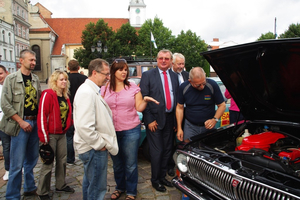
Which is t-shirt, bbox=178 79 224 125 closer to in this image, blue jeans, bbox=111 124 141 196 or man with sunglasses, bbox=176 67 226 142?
man with sunglasses, bbox=176 67 226 142

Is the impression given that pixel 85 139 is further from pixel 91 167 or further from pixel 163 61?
pixel 163 61

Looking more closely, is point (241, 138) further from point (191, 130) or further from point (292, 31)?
point (292, 31)

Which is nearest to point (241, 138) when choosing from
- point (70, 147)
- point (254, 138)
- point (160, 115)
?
point (254, 138)

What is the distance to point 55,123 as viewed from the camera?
3.09m

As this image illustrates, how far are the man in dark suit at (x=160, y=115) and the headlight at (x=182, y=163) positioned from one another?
763 millimetres

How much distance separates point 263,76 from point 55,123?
2.67 m

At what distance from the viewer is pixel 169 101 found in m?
3.49

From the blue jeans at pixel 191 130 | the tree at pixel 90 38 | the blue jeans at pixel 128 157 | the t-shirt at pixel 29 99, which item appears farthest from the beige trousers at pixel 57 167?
the tree at pixel 90 38

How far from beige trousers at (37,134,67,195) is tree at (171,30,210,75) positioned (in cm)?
3300

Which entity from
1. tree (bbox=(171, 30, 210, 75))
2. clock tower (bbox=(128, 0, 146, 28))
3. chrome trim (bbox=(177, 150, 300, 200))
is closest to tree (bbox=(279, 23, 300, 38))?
tree (bbox=(171, 30, 210, 75))

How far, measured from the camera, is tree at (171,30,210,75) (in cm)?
3531

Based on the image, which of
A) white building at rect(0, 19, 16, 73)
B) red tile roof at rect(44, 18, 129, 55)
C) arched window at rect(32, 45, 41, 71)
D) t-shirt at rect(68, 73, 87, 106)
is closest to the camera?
t-shirt at rect(68, 73, 87, 106)

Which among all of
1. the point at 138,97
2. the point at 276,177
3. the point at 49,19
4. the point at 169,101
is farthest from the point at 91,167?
the point at 49,19

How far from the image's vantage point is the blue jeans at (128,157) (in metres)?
3.03
